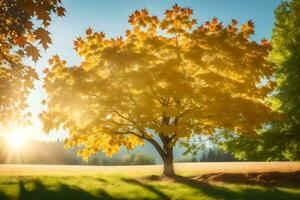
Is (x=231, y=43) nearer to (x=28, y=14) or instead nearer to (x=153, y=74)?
(x=153, y=74)

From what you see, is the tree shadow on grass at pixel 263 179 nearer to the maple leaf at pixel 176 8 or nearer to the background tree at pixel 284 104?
the background tree at pixel 284 104

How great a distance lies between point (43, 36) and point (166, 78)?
24.3 ft

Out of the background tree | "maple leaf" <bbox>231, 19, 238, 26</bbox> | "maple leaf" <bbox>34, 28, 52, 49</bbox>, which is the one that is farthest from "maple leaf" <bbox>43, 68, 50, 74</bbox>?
the background tree

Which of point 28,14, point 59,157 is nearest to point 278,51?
point 28,14

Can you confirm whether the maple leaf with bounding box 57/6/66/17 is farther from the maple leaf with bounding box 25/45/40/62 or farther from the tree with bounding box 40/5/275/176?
the tree with bounding box 40/5/275/176

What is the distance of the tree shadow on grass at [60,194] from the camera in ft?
44.7

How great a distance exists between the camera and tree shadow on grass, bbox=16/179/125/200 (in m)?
13.6

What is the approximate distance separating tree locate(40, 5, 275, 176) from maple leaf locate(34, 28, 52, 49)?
6853 millimetres

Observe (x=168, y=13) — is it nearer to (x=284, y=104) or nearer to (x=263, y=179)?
(x=263, y=179)

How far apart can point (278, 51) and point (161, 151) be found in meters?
12.1

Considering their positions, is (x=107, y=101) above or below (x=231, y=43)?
below

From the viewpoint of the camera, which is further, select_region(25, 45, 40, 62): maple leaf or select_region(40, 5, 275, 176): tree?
select_region(40, 5, 275, 176): tree

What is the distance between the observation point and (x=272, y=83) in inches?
722

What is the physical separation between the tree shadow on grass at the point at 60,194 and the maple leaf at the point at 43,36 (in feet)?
20.6
